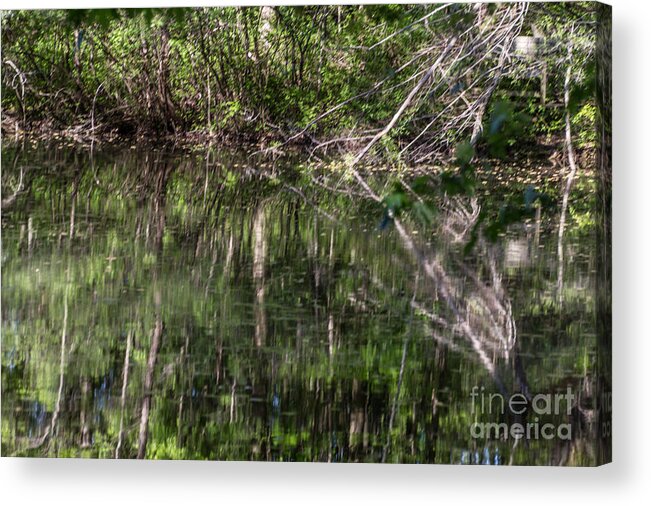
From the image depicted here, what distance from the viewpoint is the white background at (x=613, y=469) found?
340 cm

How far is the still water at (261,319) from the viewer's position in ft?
11.4

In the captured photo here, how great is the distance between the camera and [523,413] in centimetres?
343

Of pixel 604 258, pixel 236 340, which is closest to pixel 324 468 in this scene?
pixel 236 340

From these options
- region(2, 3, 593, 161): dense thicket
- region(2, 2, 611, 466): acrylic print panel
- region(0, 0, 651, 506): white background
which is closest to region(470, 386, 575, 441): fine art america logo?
region(2, 2, 611, 466): acrylic print panel

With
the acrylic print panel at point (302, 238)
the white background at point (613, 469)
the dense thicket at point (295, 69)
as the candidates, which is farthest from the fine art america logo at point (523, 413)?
the dense thicket at point (295, 69)

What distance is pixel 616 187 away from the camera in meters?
3.47

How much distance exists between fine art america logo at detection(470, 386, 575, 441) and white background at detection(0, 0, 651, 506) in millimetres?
120

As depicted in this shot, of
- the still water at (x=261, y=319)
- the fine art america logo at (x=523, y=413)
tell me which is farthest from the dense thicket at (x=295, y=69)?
the fine art america logo at (x=523, y=413)

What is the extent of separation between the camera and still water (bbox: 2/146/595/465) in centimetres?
346

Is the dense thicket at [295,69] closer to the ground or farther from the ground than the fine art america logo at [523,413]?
farther from the ground

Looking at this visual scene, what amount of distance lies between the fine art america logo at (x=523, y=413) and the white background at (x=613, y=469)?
0.39 ft

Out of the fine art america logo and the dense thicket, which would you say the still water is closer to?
the fine art america logo

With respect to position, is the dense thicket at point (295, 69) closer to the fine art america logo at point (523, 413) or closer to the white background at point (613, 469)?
the white background at point (613, 469)

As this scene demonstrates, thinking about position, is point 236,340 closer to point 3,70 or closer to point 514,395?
point 514,395
